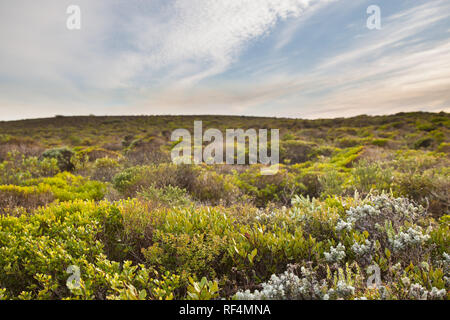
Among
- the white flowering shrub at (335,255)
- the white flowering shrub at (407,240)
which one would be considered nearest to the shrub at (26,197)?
the white flowering shrub at (335,255)

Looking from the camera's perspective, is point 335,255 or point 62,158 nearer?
point 335,255

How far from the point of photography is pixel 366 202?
11.7ft

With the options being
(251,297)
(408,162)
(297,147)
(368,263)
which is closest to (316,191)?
(408,162)

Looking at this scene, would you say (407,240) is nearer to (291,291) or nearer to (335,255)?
(335,255)

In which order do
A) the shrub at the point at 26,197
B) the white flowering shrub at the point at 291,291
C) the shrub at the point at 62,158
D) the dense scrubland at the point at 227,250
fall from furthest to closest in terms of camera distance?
1. the shrub at the point at 62,158
2. the shrub at the point at 26,197
3. the dense scrubland at the point at 227,250
4. the white flowering shrub at the point at 291,291

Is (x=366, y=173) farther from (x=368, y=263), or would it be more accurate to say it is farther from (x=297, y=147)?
(x=297, y=147)

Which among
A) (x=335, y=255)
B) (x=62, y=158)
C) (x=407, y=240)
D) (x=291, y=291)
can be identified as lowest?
(x=291, y=291)

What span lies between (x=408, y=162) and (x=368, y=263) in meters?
7.80

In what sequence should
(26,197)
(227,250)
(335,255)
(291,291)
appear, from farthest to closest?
1. (26,197)
2. (227,250)
3. (335,255)
4. (291,291)

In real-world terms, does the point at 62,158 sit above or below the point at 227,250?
above

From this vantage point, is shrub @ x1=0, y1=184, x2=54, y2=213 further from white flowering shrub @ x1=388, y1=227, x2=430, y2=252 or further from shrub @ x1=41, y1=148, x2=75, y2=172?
white flowering shrub @ x1=388, y1=227, x2=430, y2=252

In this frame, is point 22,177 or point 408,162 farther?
point 408,162

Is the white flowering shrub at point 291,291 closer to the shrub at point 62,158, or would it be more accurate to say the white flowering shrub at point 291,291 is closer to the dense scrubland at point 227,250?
the dense scrubland at point 227,250

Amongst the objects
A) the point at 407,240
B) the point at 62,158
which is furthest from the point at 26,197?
the point at 407,240
